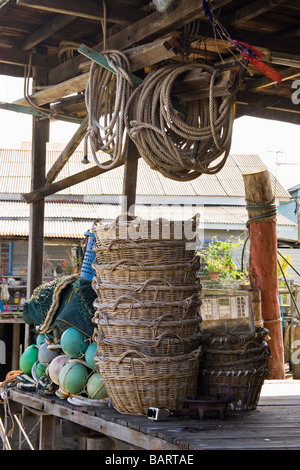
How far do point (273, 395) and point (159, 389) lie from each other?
5.99 feet

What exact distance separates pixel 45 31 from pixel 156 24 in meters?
1.61

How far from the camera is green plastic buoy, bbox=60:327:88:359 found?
5.62 m

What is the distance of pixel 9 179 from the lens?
78.3 feet

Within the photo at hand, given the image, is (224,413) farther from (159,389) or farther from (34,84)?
(34,84)

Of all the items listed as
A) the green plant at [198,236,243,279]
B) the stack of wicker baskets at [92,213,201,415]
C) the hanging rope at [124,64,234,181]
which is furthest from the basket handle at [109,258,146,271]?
the green plant at [198,236,243,279]

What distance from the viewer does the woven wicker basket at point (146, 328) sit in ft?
15.6

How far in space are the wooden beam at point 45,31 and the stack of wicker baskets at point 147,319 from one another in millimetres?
2466

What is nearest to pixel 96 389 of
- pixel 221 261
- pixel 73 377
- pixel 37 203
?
pixel 73 377

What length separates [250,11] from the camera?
5.66m

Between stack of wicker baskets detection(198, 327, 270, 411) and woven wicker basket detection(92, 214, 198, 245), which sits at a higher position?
woven wicker basket detection(92, 214, 198, 245)

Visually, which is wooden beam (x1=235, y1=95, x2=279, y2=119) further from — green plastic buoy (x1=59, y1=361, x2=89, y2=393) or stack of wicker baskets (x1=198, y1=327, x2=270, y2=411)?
green plastic buoy (x1=59, y1=361, x2=89, y2=393)

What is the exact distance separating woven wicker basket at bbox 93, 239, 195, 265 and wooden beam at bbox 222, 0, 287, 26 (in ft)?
6.62

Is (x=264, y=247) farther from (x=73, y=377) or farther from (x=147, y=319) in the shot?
(x=147, y=319)
